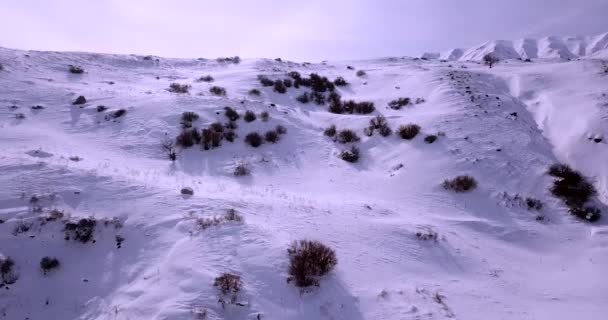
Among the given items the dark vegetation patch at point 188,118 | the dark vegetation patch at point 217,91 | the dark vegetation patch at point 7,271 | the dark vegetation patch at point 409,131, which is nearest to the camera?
the dark vegetation patch at point 7,271

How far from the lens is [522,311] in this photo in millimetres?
5492

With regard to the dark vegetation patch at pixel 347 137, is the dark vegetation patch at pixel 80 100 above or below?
above

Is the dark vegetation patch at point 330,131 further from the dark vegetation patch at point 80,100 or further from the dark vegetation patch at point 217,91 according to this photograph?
the dark vegetation patch at point 80,100

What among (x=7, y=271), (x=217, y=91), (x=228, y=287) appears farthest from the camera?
(x=217, y=91)

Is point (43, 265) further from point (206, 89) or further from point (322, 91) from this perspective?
point (322, 91)

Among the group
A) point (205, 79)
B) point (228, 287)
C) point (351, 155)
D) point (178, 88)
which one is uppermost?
point (205, 79)

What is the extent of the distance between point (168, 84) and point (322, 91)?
346 inches

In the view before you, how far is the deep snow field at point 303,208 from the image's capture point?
550 cm

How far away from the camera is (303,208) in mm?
8219

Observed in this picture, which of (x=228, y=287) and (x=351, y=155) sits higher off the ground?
(x=351, y=155)

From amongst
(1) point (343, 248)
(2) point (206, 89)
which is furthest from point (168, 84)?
(1) point (343, 248)

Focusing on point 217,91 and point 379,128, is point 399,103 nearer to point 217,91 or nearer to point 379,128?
point 379,128

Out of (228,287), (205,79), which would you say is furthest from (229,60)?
(228,287)

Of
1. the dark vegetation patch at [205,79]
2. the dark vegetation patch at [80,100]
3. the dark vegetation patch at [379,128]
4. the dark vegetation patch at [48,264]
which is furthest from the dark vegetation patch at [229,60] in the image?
the dark vegetation patch at [48,264]
